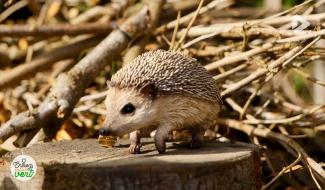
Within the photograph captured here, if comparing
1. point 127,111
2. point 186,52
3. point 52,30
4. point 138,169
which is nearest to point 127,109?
point 127,111

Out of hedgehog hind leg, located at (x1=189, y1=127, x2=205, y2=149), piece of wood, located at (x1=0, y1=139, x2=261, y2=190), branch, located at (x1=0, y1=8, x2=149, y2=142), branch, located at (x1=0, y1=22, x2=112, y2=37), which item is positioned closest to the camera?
piece of wood, located at (x1=0, y1=139, x2=261, y2=190)

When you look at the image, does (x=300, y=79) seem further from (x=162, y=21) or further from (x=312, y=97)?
(x=162, y=21)

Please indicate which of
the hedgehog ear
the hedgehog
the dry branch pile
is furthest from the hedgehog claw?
the dry branch pile

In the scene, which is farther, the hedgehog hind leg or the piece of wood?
the hedgehog hind leg

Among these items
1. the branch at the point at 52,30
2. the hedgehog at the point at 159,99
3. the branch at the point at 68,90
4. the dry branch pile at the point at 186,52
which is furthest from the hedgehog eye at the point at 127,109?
the branch at the point at 52,30

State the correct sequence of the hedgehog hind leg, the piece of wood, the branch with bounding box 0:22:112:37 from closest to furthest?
the piece of wood
the hedgehog hind leg
the branch with bounding box 0:22:112:37

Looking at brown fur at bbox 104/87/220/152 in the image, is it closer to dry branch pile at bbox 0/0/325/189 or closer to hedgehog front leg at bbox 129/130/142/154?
hedgehog front leg at bbox 129/130/142/154

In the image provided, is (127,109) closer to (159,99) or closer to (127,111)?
(127,111)
